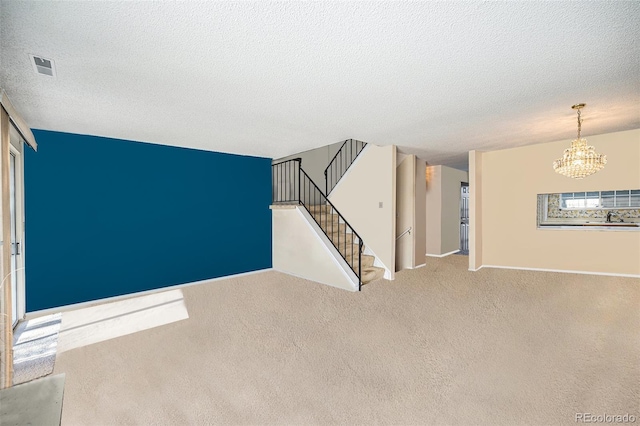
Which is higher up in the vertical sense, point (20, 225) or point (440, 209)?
point (440, 209)

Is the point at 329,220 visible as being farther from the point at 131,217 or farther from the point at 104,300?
the point at 104,300

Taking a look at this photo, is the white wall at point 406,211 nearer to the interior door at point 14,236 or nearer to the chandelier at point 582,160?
the chandelier at point 582,160

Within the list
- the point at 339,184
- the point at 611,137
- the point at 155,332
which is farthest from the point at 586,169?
the point at 155,332

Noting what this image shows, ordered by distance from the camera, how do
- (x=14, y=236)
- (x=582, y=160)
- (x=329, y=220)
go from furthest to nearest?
(x=329, y=220)
(x=582, y=160)
(x=14, y=236)

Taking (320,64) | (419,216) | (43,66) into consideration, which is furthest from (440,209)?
(43,66)

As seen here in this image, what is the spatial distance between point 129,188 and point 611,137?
8.46 metres

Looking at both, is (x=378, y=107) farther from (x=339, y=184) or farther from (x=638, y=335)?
(x=638, y=335)

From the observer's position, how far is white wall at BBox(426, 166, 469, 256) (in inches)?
319

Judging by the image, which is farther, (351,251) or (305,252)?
(305,252)

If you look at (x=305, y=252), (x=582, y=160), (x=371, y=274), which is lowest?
(x=371, y=274)

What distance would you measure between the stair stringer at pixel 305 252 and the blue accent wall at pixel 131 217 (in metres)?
0.45

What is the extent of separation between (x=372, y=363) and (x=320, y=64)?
2.61 m

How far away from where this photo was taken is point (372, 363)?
2.62m

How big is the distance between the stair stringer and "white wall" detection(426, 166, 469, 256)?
4.09m
